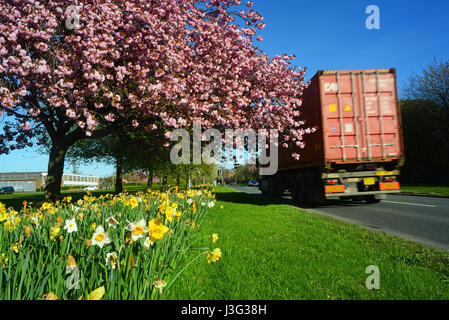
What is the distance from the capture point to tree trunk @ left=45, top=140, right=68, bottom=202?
10.7m

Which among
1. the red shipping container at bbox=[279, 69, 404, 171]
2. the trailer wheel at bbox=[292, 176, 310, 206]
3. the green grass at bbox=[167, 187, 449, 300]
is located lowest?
the green grass at bbox=[167, 187, 449, 300]

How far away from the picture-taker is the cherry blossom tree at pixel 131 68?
7.37 metres

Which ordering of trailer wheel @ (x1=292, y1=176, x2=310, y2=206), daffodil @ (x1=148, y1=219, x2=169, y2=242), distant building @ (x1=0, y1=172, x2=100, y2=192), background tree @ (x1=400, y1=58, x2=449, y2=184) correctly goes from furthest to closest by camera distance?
distant building @ (x1=0, y1=172, x2=100, y2=192) → background tree @ (x1=400, y1=58, x2=449, y2=184) → trailer wheel @ (x1=292, y1=176, x2=310, y2=206) → daffodil @ (x1=148, y1=219, x2=169, y2=242)

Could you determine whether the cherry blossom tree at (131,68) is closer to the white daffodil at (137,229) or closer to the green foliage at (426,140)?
the white daffodil at (137,229)

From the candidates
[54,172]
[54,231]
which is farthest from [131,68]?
[54,231]

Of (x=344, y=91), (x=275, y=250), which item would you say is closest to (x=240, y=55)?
(x=344, y=91)

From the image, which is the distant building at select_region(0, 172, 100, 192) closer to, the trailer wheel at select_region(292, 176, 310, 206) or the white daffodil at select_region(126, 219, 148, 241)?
the trailer wheel at select_region(292, 176, 310, 206)

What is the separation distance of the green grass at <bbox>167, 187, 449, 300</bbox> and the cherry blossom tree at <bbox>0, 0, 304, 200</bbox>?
5.45 meters

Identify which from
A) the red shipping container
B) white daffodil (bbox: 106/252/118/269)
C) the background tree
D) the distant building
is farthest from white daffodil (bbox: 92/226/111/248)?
the distant building

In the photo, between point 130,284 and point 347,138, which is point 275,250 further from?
point 347,138

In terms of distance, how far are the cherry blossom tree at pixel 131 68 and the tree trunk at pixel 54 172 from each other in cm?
4

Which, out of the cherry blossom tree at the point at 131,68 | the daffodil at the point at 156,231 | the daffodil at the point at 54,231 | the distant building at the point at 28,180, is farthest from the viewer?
the distant building at the point at 28,180

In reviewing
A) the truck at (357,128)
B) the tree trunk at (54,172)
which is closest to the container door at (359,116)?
the truck at (357,128)
